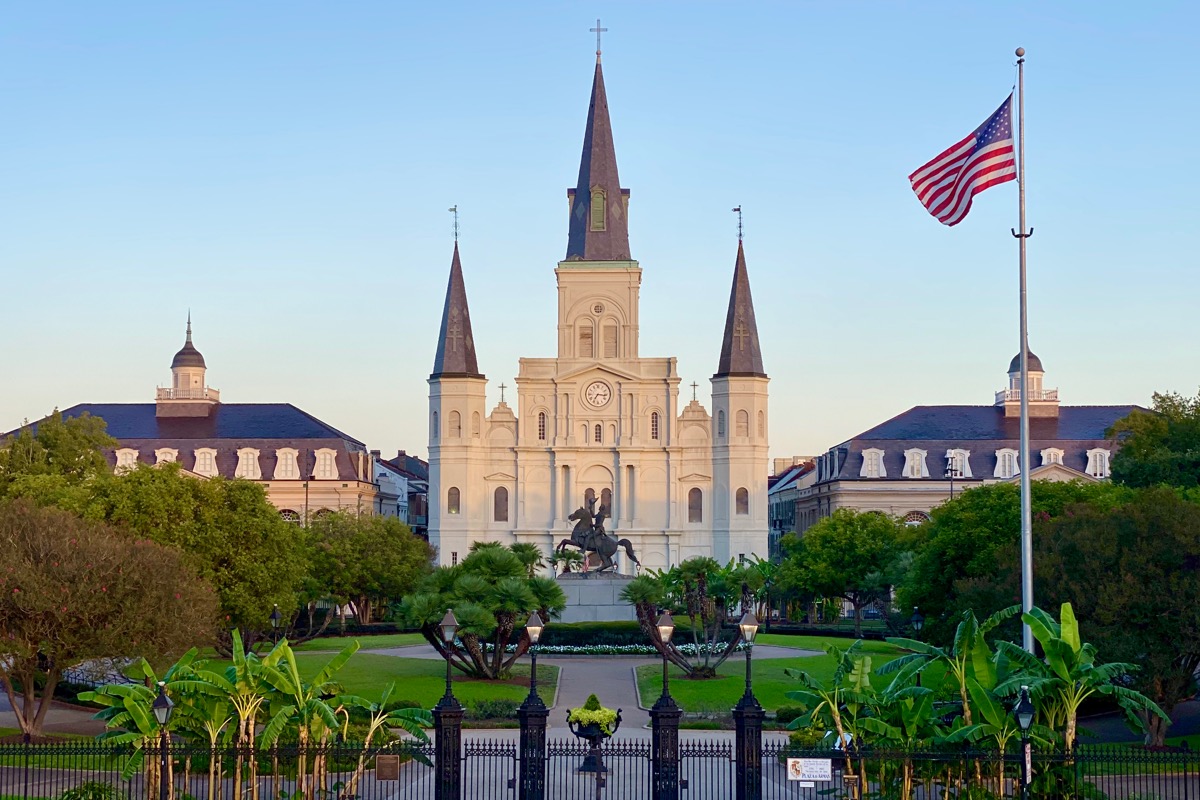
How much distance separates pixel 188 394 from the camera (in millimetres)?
121188

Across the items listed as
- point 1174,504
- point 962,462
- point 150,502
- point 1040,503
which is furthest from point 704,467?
point 1174,504

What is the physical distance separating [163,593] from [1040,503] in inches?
1297

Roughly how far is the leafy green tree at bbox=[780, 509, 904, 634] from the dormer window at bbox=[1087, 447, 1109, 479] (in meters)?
33.1

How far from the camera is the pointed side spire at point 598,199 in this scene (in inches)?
4412

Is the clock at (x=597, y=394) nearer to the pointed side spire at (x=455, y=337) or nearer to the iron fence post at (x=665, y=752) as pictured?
the pointed side spire at (x=455, y=337)

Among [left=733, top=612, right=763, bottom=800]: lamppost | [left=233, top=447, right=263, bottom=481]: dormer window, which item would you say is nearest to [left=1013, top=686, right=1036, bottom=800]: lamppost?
[left=733, top=612, right=763, bottom=800]: lamppost

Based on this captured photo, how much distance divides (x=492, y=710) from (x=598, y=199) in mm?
75349

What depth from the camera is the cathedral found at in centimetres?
10644

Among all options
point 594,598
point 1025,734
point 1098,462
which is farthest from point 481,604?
point 1098,462

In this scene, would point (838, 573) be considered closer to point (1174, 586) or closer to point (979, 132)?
point (1174, 586)

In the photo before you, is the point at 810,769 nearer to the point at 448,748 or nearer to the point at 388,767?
the point at 448,748

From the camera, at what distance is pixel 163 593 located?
37000 mm

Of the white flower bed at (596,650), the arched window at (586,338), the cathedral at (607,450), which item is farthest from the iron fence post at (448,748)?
the arched window at (586,338)

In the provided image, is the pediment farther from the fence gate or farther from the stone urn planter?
the stone urn planter
